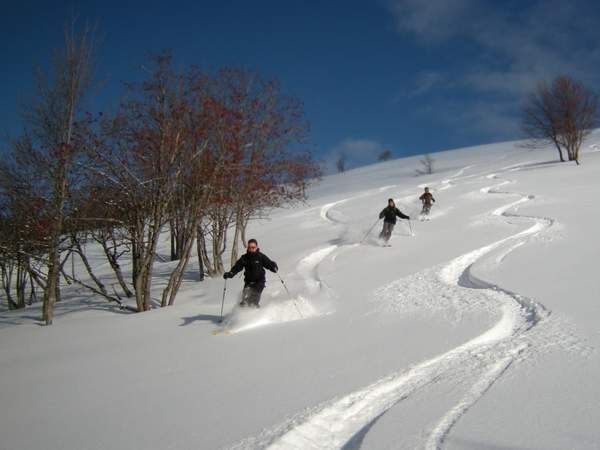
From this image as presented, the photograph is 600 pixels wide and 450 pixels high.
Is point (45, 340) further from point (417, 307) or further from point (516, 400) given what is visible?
point (516, 400)

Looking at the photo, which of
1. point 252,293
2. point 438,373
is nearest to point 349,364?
point 438,373

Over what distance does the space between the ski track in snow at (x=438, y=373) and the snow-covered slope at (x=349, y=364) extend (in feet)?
0.07

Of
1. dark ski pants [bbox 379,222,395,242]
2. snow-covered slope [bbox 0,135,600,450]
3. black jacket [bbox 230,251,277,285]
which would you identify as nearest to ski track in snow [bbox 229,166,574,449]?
snow-covered slope [bbox 0,135,600,450]

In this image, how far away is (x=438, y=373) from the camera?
14.3 feet

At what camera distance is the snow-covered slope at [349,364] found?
11.4 feet

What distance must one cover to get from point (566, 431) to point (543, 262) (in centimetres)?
656

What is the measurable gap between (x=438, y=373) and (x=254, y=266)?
4519mm

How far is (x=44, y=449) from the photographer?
3.88 metres

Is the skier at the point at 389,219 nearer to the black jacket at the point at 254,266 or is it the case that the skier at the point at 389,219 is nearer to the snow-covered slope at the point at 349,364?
the snow-covered slope at the point at 349,364

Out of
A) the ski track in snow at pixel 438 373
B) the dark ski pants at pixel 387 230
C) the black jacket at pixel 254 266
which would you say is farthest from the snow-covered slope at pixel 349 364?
the dark ski pants at pixel 387 230

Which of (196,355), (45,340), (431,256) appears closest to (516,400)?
(196,355)

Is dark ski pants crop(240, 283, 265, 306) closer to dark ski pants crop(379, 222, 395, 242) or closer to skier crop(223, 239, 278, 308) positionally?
skier crop(223, 239, 278, 308)

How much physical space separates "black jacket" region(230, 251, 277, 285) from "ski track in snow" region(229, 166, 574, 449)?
230 centimetres

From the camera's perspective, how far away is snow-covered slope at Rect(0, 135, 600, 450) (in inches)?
137
